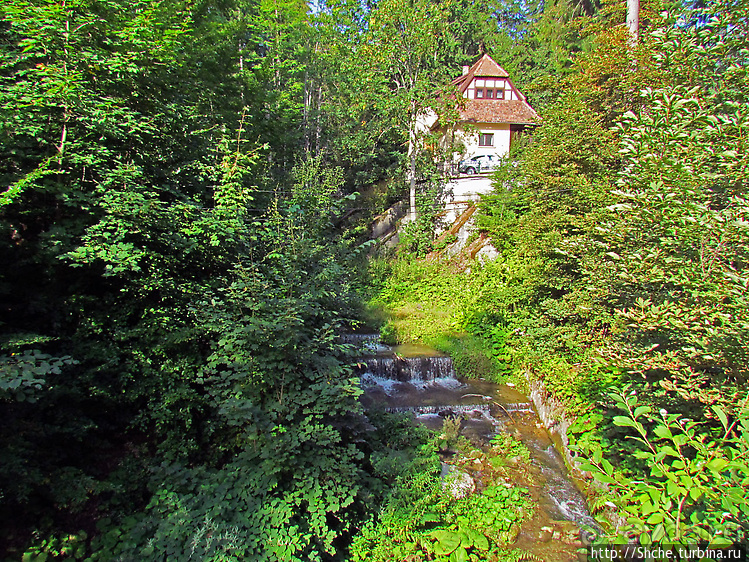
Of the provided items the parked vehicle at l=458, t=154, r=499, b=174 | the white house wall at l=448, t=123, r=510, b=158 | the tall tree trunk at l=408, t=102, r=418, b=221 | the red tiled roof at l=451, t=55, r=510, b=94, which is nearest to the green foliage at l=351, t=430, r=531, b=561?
the tall tree trunk at l=408, t=102, r=418, b=221

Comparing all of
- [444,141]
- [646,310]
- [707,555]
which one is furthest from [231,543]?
[444,141]

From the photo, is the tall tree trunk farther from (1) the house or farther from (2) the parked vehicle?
(2) the parked vehicle

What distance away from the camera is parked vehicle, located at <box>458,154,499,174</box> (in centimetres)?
2444

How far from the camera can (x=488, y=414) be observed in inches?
393

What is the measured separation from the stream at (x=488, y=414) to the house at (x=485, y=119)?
15.3 meters

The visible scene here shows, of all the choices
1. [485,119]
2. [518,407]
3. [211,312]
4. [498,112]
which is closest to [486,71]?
[498,112]

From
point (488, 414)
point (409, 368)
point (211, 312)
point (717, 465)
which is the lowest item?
point (488, 414)

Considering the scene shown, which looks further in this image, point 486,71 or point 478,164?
point 486,71

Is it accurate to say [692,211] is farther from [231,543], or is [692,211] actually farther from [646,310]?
[231,543]

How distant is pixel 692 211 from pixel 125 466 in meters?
7.24

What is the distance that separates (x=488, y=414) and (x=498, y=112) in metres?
22.7

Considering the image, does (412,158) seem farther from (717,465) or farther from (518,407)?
(717,465)

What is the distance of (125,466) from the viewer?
16.8 ft

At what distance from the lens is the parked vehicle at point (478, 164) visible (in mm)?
24438
